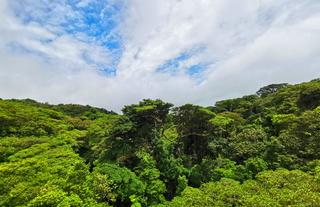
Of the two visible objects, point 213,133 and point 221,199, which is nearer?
point 221,199

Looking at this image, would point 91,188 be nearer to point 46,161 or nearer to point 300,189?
point 46,161

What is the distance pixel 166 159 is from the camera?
32938mm

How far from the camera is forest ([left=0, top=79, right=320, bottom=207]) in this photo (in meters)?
20.7

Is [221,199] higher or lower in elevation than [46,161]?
lower

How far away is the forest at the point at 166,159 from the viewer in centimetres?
2070

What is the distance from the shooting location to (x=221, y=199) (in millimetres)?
20594

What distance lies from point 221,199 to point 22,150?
18630 millimetres

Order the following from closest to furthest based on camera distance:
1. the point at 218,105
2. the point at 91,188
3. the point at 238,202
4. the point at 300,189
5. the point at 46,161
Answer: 1. the point at 300,189
2. the point at 238,202
3. the point at 91,188
4. the point at 46,161
5. the point at 218,105

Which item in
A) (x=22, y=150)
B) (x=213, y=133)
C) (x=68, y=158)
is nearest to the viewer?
(x=68, y=158)

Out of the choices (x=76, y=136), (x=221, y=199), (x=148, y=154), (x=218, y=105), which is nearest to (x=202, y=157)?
(x=148, y=154)

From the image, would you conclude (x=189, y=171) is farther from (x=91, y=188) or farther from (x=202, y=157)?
(x=91, y=188)

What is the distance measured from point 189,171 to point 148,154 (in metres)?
4.54

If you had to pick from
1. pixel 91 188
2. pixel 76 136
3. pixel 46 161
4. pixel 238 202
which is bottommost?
pixel 238 202

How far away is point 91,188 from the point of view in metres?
24.5
